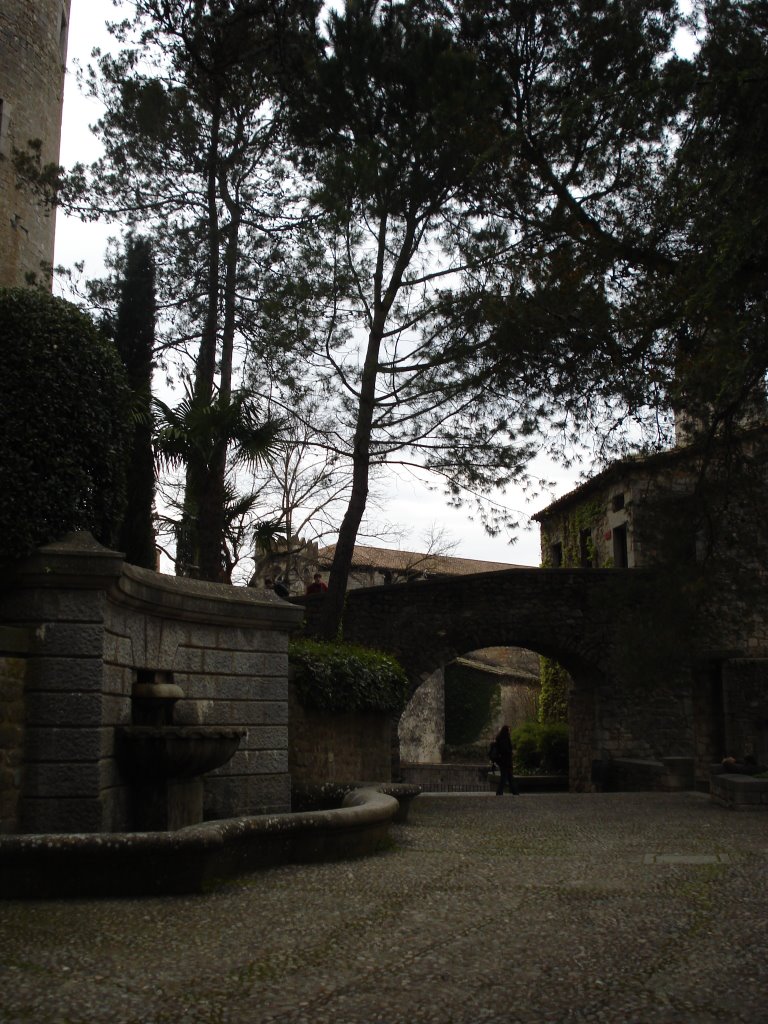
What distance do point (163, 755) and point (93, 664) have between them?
0.86m

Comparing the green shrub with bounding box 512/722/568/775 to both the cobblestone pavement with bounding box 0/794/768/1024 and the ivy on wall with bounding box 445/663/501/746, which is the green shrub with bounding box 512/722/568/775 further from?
the cobblestone pavement with bounding box 0/794/768/1024

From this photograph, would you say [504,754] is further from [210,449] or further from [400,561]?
[400,561]

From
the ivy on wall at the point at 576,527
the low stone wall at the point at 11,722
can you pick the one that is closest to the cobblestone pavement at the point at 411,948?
the low stone wall at the point at 11,722

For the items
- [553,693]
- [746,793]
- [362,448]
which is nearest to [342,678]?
[362,448]

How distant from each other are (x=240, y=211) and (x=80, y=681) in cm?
1091

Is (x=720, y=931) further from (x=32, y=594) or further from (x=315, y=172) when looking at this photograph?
(x=315, y=172)

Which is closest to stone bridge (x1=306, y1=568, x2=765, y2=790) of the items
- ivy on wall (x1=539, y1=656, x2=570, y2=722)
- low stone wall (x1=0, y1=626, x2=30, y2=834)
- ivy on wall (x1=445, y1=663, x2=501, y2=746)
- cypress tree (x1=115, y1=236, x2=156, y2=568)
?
ivy on wall (x1=539, y1=656, x2=570, y2=722)

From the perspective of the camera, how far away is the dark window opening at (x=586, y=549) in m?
28.0

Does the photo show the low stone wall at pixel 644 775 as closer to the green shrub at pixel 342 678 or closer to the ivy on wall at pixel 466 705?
the green shrub at pixel 342 678

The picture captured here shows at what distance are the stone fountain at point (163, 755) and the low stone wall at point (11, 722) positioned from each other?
0.73m

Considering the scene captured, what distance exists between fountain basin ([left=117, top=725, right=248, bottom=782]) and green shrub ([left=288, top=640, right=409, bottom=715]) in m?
4.80

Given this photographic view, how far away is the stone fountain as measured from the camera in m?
6.63

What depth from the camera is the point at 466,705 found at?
119 feet

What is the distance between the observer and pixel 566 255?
1119cm
